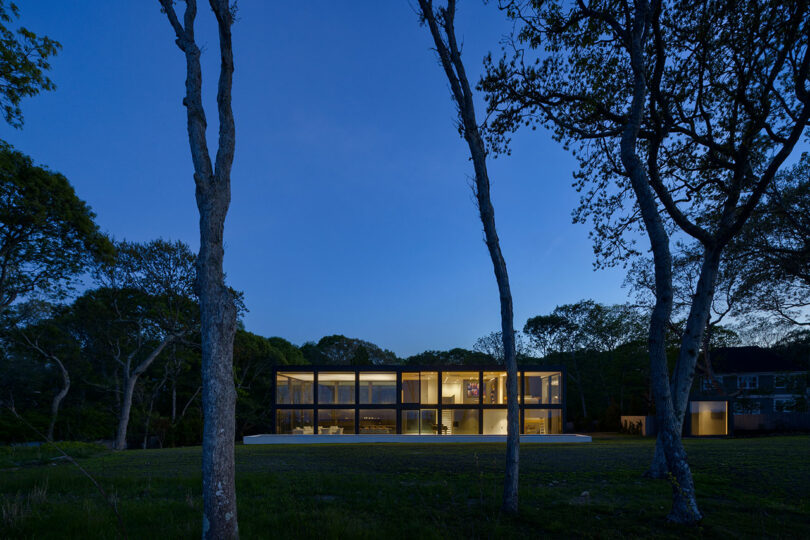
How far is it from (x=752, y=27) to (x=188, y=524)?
1131cm

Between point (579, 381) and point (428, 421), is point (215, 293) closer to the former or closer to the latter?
point (428, 421)

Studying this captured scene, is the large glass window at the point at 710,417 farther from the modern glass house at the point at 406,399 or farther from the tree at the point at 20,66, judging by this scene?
the tree at the point at 20,66

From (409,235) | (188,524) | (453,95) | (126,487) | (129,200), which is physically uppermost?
(129,200)

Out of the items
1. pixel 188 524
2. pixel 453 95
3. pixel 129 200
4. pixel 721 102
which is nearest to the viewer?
pixel 188 524

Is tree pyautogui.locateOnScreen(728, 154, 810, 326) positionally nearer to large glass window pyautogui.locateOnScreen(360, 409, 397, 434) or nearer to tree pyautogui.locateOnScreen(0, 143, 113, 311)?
large glass window pyautogui.locateOnScreen(360, 409, 397, 434)

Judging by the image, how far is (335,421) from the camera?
2625cm

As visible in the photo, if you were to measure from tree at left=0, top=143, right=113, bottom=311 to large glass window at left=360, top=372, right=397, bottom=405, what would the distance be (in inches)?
570

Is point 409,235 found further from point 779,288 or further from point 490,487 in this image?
point 490,487

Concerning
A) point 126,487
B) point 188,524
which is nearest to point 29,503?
point 126,487

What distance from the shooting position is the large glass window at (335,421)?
2611 cm

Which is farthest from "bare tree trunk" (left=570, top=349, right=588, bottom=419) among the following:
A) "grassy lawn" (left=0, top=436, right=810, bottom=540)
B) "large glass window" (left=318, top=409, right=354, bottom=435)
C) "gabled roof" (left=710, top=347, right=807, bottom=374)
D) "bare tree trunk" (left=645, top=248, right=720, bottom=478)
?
"bare tree trunk" (left=645, top=248, right=720, bottom=478)

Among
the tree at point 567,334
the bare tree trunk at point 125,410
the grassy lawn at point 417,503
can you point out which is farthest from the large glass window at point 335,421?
the tree at point 567,334

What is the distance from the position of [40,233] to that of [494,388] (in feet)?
71.5

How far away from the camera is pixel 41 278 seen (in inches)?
661
